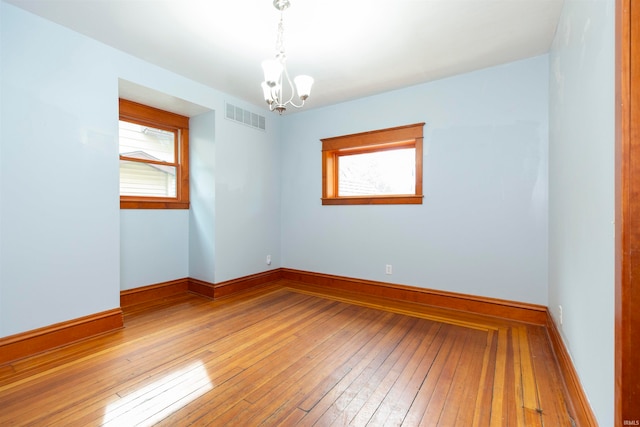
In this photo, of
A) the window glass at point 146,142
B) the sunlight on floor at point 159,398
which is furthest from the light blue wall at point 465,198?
the sunlight on floor at point 159,398

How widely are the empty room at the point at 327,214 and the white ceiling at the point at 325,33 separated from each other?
0.07 feet

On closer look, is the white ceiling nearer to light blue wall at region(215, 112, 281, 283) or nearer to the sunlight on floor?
light blue wall at region(215, 112, 281, 283)

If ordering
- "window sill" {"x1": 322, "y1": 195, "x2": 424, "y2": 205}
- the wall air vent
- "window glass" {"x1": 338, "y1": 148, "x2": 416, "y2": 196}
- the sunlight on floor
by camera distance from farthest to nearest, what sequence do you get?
the wall air vent < "window glass" {"x1": 338, "y1": 148, "x2": 416, "y2": 196} < "window sill" {"x1": 322, "y1": 195, "x2": 424, "y2": 205} < the sunlight on floor

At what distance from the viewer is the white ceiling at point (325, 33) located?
6.91 ft

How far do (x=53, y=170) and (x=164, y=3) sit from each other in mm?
1601

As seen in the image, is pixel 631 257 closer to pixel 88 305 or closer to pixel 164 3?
pixel 164 3

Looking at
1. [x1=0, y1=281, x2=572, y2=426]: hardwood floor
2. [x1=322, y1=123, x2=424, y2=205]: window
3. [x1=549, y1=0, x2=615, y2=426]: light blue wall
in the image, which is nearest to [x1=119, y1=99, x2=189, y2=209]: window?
[x1=0, y1=281, x2=572, y2=426]: hardwood floor

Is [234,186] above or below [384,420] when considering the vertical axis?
above

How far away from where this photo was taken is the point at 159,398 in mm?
1699

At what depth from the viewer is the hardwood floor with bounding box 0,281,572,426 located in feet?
5.14

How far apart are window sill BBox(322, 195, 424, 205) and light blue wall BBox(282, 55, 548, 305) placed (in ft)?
0.22

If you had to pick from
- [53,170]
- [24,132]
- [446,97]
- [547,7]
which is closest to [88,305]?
[53,170]

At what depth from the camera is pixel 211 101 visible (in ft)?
11.7

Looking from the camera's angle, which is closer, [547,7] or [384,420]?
[384,420]
